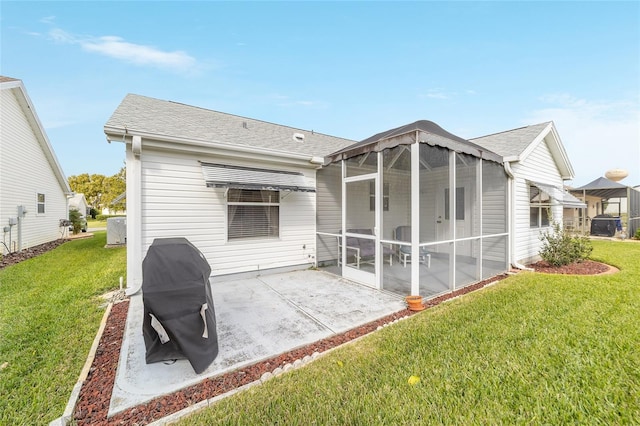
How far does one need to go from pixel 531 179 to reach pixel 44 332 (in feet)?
42.6

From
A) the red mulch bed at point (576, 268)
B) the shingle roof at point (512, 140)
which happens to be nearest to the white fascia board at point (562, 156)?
the shingle roof at point (512, 140)

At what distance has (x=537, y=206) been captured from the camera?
8.98 metres

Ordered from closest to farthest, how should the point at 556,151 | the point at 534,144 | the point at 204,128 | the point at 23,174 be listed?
1. the point at 204,128
2. the point at 534,144
3. the point at 556,151
4. the point at 23,174

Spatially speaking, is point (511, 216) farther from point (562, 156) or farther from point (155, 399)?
point (155, 399)

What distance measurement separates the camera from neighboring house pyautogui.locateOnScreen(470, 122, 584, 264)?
7.92 meters

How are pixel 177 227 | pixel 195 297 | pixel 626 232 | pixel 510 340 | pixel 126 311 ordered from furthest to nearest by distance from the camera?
pixel 626 232 → pixel 177 227 → pixel 126 311 → pixel 510 340 → pixel 195 297

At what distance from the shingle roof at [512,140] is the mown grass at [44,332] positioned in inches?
421

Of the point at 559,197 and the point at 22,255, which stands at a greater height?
the point at 559,197

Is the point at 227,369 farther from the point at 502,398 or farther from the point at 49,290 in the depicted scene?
the point at 49,290

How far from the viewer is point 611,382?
252cm

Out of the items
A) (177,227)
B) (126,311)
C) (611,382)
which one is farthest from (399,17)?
(126,311)

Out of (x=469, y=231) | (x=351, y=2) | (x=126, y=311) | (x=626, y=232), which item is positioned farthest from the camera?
(x=626, y=232)

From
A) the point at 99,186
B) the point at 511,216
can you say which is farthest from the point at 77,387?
the point at 99,186

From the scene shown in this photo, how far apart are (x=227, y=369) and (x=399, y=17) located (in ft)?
33.2
